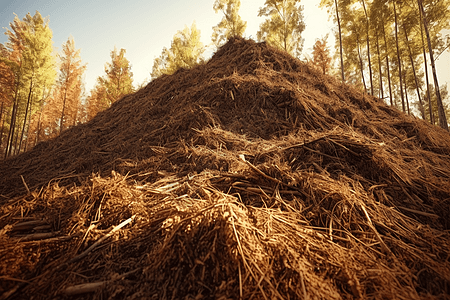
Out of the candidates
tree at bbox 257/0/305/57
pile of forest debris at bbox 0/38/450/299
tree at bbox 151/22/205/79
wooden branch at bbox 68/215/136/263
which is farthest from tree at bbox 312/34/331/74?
wooden branch at bbox 68/215/136/263

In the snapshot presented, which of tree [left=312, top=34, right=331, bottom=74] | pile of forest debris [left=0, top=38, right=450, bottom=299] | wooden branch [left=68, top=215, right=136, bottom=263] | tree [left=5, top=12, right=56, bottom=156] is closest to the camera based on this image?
pile of forest debris [left=0, top=38, right=450, bottom=299]

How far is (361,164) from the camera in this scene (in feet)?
7.25

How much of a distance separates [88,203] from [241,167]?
1.52 metres

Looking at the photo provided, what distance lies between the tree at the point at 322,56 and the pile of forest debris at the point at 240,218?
14209 millimetres

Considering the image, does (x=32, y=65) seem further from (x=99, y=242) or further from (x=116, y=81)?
(x=99, y=242)

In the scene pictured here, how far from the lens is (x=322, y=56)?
1530cm

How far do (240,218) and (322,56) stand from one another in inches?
713

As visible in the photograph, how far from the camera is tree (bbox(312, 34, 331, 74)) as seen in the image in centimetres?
1524

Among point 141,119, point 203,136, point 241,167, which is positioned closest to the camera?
point 241,167

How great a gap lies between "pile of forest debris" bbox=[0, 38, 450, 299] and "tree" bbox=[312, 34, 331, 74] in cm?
1421

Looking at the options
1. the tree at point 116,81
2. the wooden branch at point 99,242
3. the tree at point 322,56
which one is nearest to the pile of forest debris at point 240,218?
the wooden branch at point 99,242

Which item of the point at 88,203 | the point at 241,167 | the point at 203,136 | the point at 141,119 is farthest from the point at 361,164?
the point at 141,119

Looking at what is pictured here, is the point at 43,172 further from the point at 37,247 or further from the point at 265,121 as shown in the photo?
the point at 265,121

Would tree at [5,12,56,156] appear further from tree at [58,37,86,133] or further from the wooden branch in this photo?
the wooden branch
